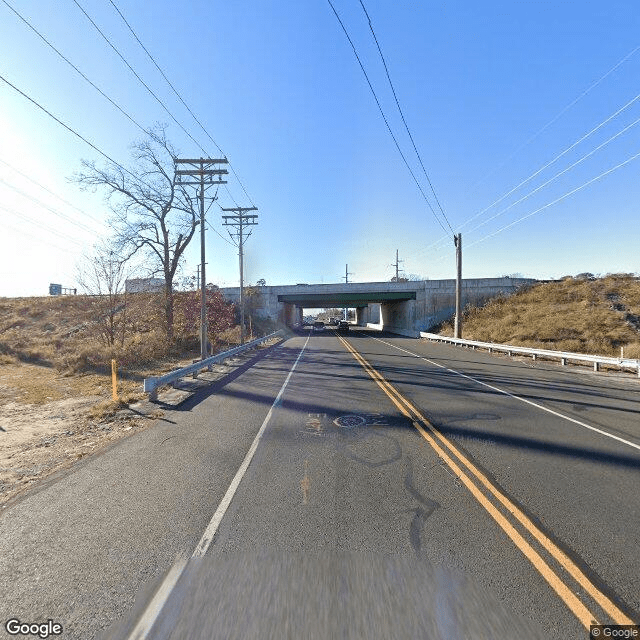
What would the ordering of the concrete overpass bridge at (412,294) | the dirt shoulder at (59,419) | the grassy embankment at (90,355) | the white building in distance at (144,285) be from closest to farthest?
1. the dirt shoulder at (59,419)
2. the grassy embankment at (90,355)
3. the white building in distance at (144,285)
4. the concrete overpass bridge at (412,294)

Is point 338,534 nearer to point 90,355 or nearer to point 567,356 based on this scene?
point 567,356

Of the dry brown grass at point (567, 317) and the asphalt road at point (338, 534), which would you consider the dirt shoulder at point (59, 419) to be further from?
the dry brown grass at point (567, 317)

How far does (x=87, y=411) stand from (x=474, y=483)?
8.95 m

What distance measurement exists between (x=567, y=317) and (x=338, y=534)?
3514 centimetres

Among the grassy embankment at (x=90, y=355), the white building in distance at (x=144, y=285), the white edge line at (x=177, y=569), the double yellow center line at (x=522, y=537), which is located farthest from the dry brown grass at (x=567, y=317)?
the white building in distance at (x=144, y=285)

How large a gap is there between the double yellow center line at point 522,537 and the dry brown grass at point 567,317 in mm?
17221

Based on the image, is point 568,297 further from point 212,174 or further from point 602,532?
point 602,532

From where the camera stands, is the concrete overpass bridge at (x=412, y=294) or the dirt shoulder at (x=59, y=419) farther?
the concrete overpass bridge at (x=412, y=294)

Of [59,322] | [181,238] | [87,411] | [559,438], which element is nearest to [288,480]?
[559,438]

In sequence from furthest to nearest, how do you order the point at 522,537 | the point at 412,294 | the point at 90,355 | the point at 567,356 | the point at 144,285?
the point at 412,294
the point at 144,285
the point at 90,355
the point at 567,356
the point at 522,537

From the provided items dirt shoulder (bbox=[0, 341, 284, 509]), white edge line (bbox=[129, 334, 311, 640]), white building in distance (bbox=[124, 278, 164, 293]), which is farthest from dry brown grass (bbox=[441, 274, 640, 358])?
white building in distance (bbox=[124, 278, 164, 293])

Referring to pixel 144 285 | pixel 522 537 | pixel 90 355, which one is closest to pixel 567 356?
pixel 522 537

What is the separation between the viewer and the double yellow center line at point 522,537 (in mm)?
2588

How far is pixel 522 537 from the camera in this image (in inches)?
137
